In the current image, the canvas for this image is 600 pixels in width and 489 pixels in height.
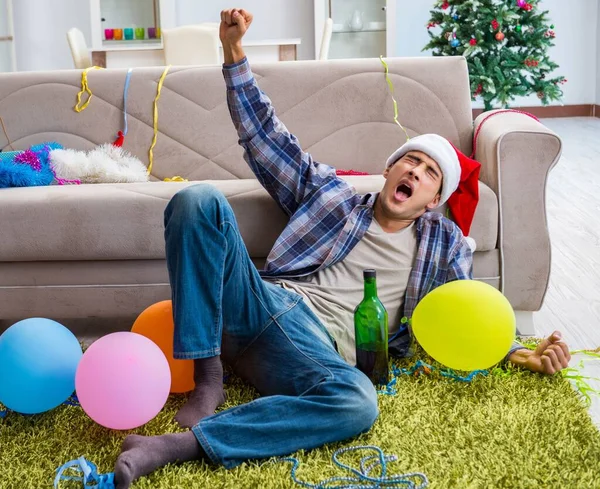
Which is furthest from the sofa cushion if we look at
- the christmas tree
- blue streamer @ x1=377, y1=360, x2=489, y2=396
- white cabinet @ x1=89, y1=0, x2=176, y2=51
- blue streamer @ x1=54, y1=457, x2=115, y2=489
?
white cabinet @ x1=89, y1=0, x2=176, y2=51

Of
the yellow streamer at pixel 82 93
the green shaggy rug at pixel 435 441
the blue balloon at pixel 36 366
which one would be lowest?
the green shaggy rug at pixel 435 441

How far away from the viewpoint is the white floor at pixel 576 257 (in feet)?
7.68

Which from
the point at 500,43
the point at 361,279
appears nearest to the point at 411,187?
the point at 361,279

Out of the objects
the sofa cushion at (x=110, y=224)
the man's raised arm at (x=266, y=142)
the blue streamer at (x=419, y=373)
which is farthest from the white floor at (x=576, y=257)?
the man's raised arm at (x=266, y=142)

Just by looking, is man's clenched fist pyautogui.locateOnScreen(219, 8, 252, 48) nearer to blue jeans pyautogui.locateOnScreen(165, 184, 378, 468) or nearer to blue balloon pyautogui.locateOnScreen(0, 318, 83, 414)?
blue jeans pyautogui.locateOnScreen(165, 184, 378, 468)

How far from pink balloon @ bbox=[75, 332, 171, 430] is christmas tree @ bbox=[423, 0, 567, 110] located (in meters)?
4.48

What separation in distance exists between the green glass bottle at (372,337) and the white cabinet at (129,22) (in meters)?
4.97

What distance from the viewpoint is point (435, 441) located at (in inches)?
61.2

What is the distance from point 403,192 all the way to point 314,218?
0.24 meters

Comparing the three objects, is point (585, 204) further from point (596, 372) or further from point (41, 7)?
point (41, 7)

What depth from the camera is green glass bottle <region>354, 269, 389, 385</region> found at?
176cm

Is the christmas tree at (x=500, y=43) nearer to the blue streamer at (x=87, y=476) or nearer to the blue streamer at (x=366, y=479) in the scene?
the blue streamer at (x=366, y=479)

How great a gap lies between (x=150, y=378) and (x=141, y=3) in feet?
18.2

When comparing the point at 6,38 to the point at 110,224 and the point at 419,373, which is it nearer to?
the point at 110,224
